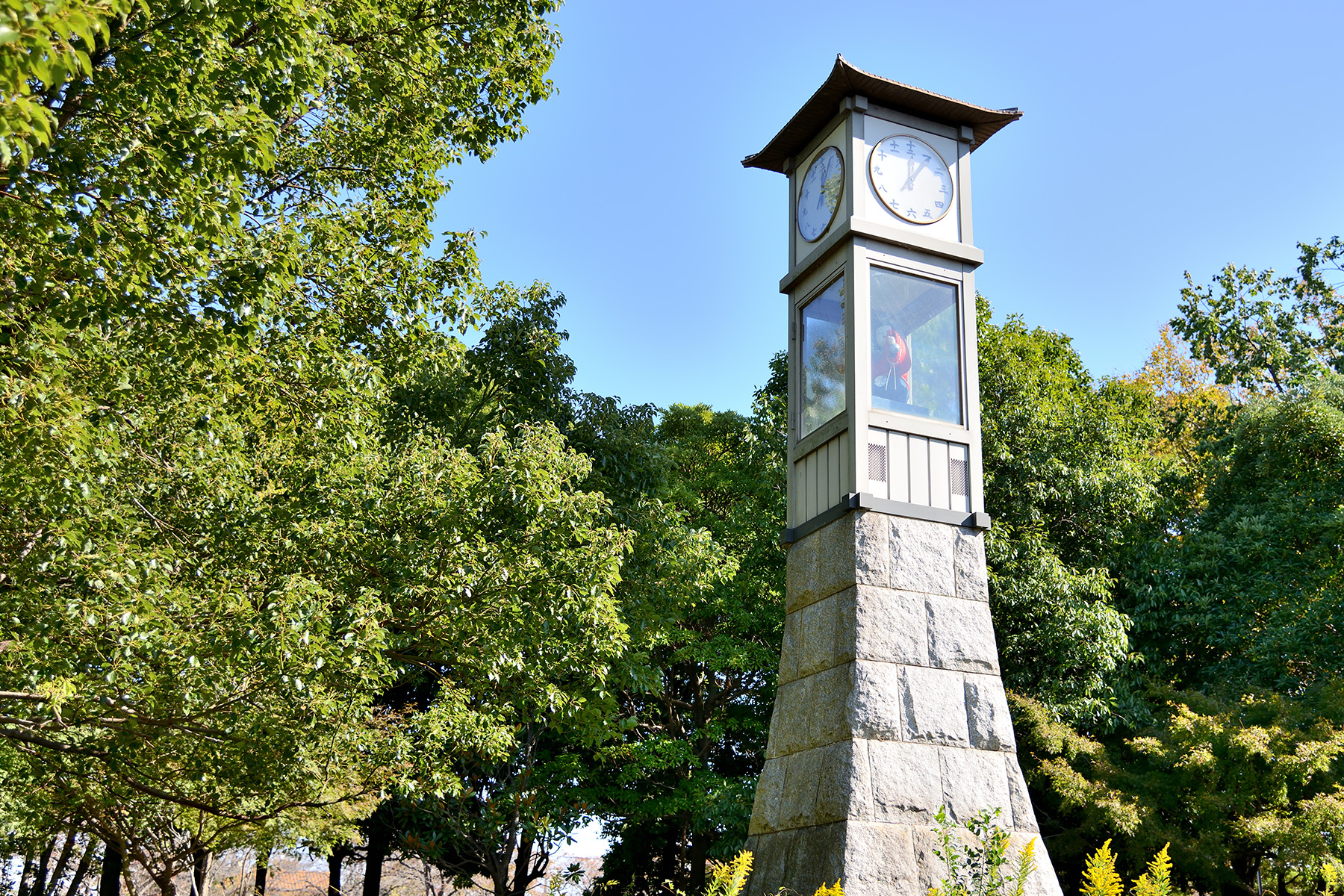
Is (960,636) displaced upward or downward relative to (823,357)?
downward

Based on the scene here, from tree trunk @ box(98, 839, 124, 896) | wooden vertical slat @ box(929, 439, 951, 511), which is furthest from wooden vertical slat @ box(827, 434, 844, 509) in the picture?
tree trunk @ box(98, 839, 124, 896)

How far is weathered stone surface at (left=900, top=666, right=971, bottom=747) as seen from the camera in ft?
16.6

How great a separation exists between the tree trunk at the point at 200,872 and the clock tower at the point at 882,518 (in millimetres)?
10321

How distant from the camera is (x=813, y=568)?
5676 millimetres

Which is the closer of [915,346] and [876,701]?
[876,701]

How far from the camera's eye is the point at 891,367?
19.5 ft

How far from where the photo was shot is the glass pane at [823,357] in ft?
19.6

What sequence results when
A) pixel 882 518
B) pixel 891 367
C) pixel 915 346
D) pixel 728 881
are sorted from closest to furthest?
1. pixel 728 881
2. pixel 882 518
3. pixel 891 367
4. pixel 915 346

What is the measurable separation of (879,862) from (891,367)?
2731 mm

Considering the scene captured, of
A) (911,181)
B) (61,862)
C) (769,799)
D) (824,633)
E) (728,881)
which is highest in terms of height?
(911,181)

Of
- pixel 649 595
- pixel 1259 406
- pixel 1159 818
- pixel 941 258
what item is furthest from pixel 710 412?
pixel 941 258

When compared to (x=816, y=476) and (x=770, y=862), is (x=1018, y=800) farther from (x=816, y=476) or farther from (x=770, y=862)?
(x=816, y=476)

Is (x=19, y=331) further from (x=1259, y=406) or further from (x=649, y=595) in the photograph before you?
(x=1259, y=406)

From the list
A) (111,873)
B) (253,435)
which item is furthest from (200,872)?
(253,435)
